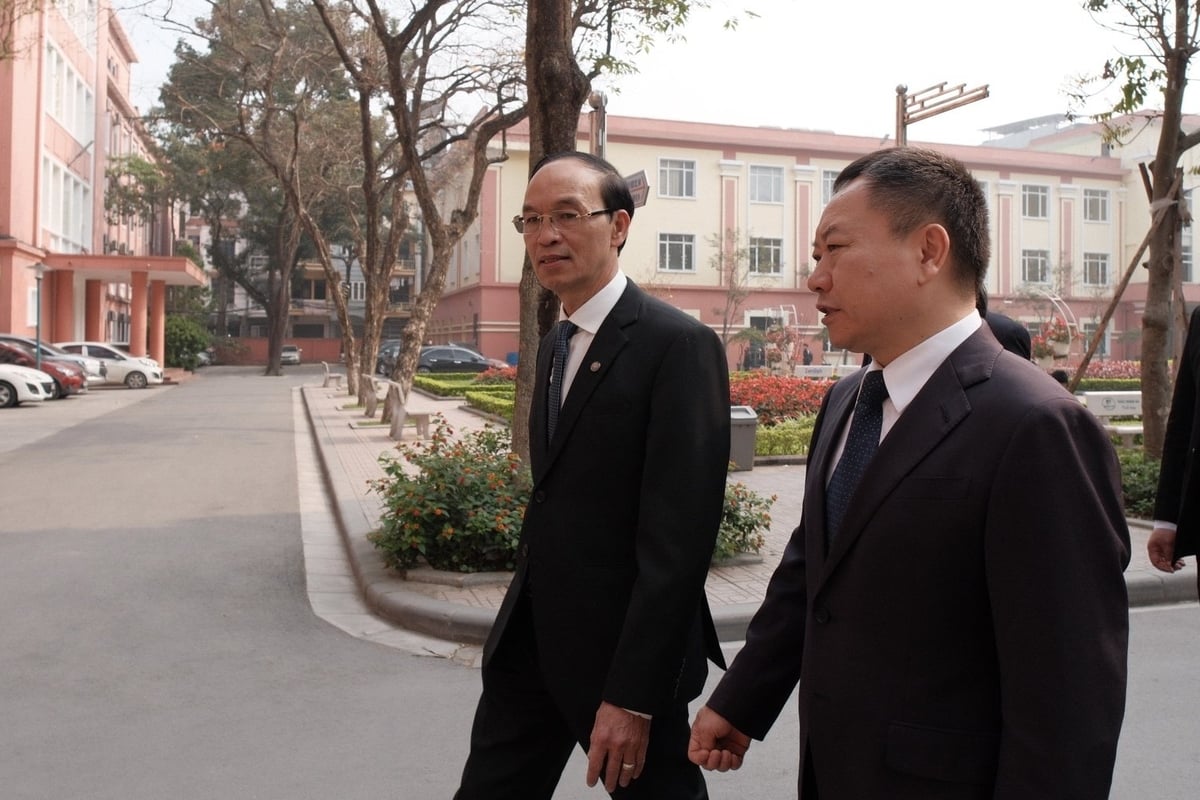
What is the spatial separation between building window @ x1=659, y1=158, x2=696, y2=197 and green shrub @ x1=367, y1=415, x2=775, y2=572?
4185 centimetres

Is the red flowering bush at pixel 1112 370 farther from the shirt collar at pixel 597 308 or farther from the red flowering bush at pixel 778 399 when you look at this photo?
the shirt collar at pixel 597 308

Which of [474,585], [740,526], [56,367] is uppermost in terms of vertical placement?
[56,367]

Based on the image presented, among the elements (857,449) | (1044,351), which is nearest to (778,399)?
(1044,351)

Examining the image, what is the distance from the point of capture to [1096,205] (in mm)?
53969

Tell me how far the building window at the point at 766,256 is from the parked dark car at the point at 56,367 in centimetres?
2820

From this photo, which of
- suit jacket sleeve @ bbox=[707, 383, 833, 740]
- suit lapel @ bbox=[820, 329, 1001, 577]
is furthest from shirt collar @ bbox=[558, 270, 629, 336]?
suit lapel @ bbox=[820, 329, 1001, 577]

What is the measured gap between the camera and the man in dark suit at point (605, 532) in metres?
2.37

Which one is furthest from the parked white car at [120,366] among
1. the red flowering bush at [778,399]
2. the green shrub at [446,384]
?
the red flowering bush at [778,399]

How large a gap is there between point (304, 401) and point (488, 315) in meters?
21.9

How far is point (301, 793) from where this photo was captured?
408 cm

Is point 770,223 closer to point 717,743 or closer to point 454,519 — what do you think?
point 454,519

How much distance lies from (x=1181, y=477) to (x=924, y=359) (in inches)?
94.4

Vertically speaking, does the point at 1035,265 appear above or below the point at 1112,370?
above

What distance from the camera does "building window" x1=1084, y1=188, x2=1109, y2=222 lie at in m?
53.7
